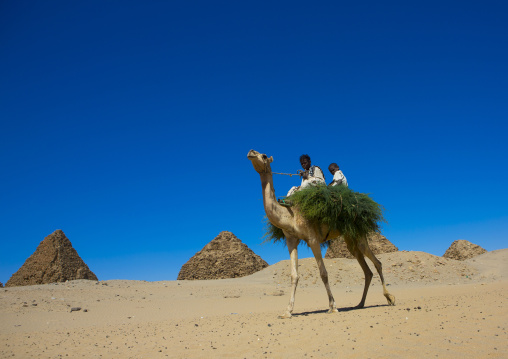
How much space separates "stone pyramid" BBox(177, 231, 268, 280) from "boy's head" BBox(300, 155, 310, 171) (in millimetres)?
25014

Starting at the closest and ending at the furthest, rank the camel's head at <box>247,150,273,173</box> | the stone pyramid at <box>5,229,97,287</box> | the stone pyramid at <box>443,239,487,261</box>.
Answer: the camel's head at <box>247,150,273,173</box> → the stone pyramid at <box>5,229,97,287</box> → the stone pyramid at <box>443,239,487,261</box>

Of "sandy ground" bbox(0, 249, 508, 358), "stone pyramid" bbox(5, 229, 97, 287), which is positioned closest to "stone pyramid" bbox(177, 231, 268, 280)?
"stone pyramid" bbox(5, 229, 97, 287)

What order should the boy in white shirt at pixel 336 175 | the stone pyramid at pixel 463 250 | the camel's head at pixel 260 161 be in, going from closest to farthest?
the camel's head at pixel 260 161 < the boy in white shirt at pixel 336 175 < the stone pyramid at pixel 463 250

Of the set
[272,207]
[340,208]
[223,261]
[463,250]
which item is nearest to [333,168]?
[340,208]

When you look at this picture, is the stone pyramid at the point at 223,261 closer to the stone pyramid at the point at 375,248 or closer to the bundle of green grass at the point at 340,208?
the stone pyramid at the point at 375,248

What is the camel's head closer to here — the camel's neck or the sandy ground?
the camel's neck

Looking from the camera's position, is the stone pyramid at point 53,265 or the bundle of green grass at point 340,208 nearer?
the bundle of green grass at point 340,208

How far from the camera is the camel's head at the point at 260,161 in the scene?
9156 mm

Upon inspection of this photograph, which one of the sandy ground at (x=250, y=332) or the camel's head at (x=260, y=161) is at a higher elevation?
the camel's head at (x=260, y=161)

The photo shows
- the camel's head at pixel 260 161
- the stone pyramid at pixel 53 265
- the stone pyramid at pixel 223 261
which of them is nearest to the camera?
the camel's head at pixel 260 161

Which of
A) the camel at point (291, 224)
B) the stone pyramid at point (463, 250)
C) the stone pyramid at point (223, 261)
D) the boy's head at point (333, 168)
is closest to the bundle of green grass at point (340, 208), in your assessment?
the camel at point (291, 224)

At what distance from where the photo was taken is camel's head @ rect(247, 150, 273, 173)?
30.0 feet

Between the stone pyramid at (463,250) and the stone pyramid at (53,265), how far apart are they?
104 ft

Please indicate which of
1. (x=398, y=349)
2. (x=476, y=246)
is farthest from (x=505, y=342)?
(x=476, y=246)
